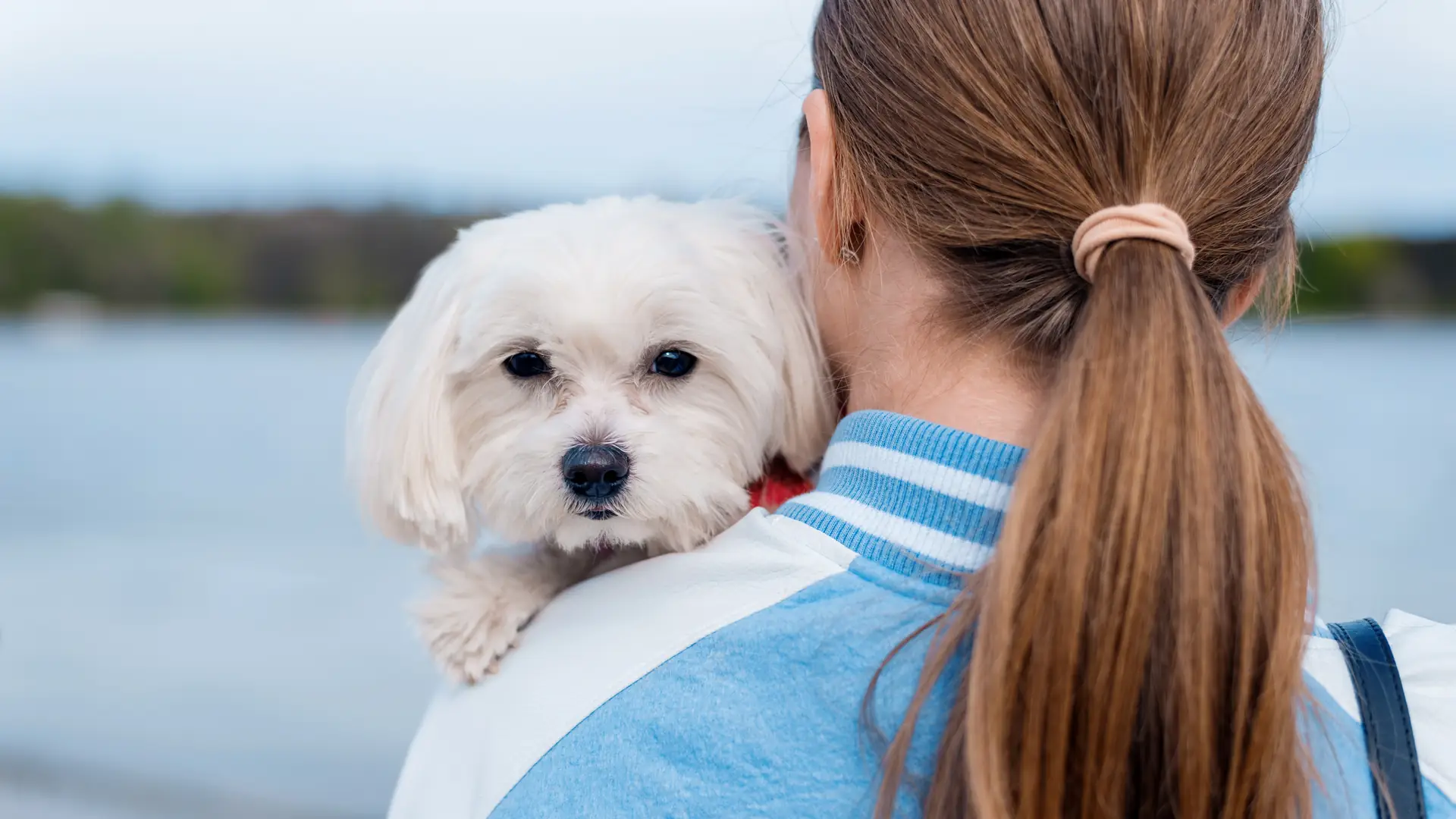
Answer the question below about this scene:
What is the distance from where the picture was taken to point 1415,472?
669 centimetres

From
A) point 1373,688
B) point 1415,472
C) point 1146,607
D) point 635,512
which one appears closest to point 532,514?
point 635,512

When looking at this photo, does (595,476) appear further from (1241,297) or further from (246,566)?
(246,566)

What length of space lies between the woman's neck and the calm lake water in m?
0.26

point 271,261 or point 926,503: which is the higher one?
point 271,261

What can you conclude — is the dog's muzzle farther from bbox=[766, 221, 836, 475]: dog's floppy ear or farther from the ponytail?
the ponytail

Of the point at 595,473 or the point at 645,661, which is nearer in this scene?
the point at 645,661

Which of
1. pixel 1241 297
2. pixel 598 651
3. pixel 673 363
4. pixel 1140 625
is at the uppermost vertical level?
pixel 1241 297

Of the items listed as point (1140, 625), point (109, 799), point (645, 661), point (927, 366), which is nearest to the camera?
point (1140, 625)

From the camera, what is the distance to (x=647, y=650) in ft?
3.48

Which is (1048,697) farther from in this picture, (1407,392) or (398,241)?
(1407,392)

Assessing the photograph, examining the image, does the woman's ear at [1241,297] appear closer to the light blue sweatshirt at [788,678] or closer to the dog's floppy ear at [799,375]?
the light blue sweatshirt at [788,678]

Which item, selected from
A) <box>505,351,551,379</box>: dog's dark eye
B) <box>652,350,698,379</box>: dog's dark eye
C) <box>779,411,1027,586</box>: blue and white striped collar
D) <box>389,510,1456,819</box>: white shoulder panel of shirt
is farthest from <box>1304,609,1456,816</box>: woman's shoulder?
<box>505,351,551,379</box>: dog's dark eye

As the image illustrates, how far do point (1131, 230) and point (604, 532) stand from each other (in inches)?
31.2

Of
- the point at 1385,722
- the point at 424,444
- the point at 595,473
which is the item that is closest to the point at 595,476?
the point at 595,473
